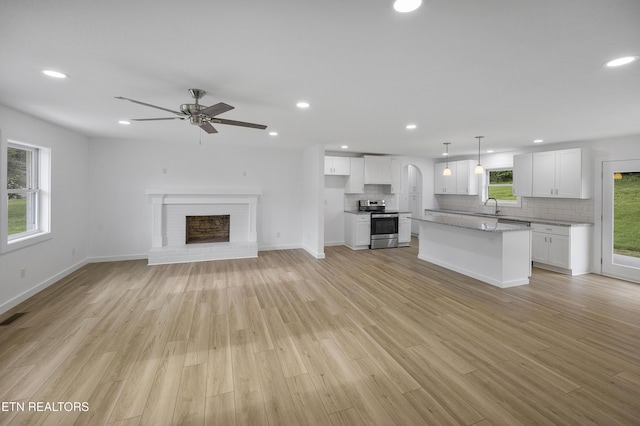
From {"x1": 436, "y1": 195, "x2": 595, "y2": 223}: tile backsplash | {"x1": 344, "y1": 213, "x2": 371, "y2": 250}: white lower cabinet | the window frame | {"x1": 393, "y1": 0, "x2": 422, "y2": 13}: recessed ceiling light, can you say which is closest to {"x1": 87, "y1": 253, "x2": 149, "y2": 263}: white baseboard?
{"x1": 344, "y1": 213, "x2": 371, "y2": 250}: white lower cabinet

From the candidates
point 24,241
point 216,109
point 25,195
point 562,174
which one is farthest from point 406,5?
point 562,174

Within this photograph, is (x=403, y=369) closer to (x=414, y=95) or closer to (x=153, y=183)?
(x=414, y=95)

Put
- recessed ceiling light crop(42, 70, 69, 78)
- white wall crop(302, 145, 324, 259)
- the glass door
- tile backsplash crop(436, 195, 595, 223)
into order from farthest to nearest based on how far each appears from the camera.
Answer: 1. white wall crop(302, 145, 324, 259)
2. tile backsplash crop(436, 195, 595, 223)
3. the glass door
4. recessed ceiling light crop(42, 70, 69, 78)

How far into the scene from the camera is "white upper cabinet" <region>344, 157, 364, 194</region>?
7.22 m

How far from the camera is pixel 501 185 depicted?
6922 millimetres

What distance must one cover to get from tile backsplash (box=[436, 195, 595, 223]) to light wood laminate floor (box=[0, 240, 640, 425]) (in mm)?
1515

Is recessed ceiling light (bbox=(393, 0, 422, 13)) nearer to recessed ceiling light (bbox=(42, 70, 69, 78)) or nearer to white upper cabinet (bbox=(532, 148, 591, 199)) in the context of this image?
recessed ceiling light (bbox=(42, 70, 69, 78))

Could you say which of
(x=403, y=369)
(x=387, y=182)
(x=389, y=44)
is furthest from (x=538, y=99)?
(x=387, y=182)

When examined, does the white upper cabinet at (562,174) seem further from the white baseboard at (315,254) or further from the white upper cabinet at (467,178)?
the white baseboard at (315,254)

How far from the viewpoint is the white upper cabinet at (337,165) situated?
6.98 m

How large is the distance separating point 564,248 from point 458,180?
313 centimetres

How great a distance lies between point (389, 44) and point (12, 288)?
5091 mm

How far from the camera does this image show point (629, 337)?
2.80 meters

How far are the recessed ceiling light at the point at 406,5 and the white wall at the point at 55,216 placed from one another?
14.9ft
